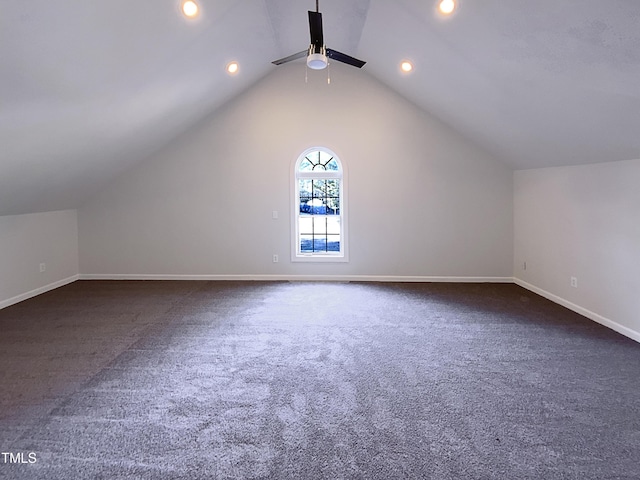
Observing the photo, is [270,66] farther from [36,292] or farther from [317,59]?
[36,292]

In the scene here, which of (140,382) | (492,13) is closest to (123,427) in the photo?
(140,382)

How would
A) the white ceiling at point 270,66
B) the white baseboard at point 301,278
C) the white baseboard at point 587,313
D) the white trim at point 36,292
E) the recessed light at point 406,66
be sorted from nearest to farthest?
the white ceiling at point 270,66
the white baseboard at point 587,313
the recessed light at point 406,66
the white trim at point 36,292
the white baseboard at point 301,278

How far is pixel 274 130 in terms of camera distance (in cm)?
549

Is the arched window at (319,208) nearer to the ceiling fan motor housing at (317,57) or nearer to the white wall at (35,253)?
the ceiling fan motor housing at (317,57)

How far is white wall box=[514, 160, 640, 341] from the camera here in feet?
10.9

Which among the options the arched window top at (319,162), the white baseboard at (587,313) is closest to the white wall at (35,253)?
the arched window top at (319,162)

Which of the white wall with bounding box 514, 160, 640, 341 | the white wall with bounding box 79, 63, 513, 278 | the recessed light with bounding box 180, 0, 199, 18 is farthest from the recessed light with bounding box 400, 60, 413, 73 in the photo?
the recessed light with bounding box 180, 0, 199, 18

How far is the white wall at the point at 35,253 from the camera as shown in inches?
176

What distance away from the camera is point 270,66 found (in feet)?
16.8

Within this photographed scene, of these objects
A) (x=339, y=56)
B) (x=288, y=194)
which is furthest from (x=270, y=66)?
(x=339, y=56)

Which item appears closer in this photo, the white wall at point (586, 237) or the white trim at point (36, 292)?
the white wall at point (586, 237)

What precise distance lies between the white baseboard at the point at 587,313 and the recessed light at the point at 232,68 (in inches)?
188

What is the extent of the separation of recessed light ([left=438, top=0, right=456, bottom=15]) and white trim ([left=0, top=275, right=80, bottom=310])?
5.63 meters

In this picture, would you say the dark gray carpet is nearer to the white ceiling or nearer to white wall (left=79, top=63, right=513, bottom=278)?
white wall (left=79, top=63, right=513, bottom=278)
